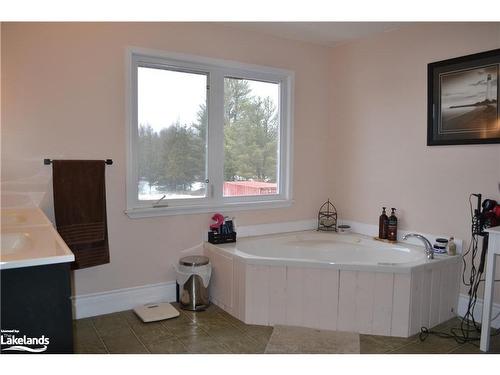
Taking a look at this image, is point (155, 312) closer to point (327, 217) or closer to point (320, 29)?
point (327, 217)

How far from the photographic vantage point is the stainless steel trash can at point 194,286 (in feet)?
10.1

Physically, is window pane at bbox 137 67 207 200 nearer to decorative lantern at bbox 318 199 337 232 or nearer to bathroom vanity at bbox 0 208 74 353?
decorative lantern at bbox 318 199 337 232

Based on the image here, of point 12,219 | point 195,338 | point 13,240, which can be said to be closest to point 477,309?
point 195,338

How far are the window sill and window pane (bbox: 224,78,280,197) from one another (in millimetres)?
121

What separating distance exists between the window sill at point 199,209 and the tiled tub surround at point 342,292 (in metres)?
0.45

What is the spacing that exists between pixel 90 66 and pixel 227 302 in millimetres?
2036

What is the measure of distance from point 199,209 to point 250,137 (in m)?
0.86

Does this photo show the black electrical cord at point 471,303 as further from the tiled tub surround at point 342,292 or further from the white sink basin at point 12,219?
the white sink basin at point 12,219

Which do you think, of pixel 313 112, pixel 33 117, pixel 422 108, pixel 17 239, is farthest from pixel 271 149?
pixel 17 239

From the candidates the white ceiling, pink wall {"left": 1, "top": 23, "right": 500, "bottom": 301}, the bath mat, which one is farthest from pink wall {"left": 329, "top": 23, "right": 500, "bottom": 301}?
the bath mat

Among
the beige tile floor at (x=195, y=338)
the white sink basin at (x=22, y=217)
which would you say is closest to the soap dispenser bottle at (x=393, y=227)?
the beige tile floor at (x=195, y=338)

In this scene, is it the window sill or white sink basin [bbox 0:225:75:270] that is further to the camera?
the window sill

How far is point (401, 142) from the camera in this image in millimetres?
3428

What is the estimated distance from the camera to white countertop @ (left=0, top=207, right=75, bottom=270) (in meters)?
1.30
